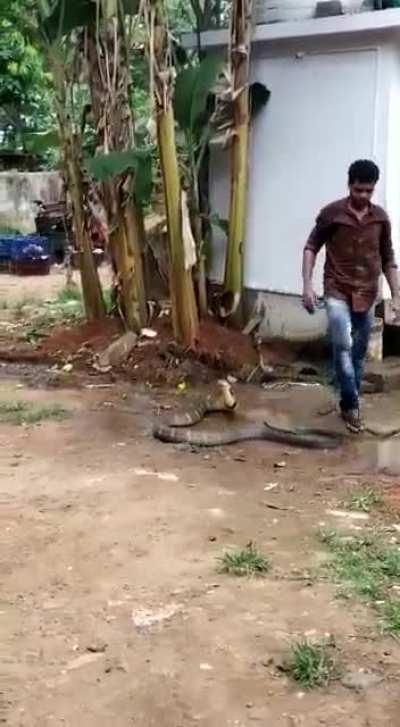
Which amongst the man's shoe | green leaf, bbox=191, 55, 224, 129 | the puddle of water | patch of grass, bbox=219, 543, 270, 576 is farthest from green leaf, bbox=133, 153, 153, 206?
patch of grass, bbox=219, 543, 270, 576

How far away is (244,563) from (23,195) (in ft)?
47.0

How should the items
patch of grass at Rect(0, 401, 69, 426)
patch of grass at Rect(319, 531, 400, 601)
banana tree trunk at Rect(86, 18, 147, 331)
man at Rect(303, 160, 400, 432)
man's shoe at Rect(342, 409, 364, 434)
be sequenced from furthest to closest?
banana tree trunk at Rect(86, 18, 147, 331) → patch of grass at Rect(0, 401, 69, 426) → man's shoe at Rect(342, 409, 364, 434) → man at Rect(303, 160, 400, 432) → patch of grass at Rect(319, 531, 400, 601)

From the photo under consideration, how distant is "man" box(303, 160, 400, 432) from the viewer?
21.5 feet

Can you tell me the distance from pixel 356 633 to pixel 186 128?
5674 mm

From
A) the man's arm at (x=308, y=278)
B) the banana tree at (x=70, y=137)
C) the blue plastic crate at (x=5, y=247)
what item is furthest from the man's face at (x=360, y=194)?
the blue plastic crate at (x=5, y=247)

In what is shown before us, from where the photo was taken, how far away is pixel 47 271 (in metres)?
15.6

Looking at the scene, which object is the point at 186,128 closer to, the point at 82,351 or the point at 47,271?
the point at 82,351

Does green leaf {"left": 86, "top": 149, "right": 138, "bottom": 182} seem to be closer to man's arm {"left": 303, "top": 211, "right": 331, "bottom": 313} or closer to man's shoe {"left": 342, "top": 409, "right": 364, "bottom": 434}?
man's arm {"left": 303, "top": 211, "right": 331, "bottom": 313}

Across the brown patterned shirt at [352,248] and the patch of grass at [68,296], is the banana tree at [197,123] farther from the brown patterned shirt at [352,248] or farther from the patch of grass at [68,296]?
the patch of grass at [68,296]

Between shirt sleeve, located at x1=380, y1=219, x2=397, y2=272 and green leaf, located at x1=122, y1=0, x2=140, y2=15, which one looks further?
green leaf, located at x1=122, y1=0, x2=140, y2=15

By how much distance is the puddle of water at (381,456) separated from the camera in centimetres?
598

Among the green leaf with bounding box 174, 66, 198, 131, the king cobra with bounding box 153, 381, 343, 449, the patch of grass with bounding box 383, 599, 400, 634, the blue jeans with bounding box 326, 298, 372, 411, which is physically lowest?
the king cobra with bounding box 153, 381, 343, 449

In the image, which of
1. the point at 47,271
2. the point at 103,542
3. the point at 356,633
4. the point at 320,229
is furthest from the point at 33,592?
the point at 47,271

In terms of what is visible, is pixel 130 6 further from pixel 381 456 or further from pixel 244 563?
pixel 244 563
